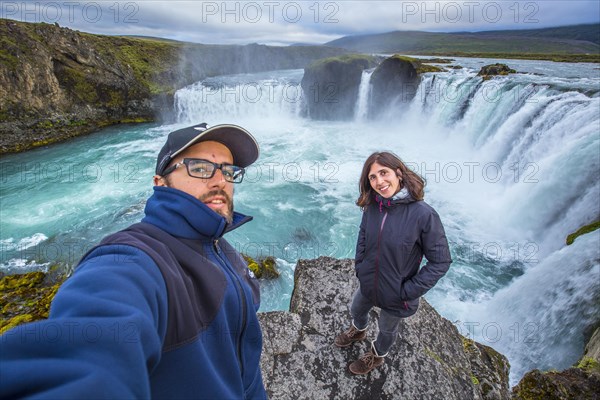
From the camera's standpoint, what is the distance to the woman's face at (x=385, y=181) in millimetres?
2830

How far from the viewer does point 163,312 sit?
123 centimetres

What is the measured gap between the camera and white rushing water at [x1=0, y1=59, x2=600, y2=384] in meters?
5.93

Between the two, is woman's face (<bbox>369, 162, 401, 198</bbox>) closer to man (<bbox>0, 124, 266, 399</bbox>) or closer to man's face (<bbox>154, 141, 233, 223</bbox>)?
man (<bbox>0, 124, 266, 399</bbox>)

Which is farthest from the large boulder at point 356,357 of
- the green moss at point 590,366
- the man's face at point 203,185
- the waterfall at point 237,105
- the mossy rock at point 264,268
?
the waterfall at point 237,105

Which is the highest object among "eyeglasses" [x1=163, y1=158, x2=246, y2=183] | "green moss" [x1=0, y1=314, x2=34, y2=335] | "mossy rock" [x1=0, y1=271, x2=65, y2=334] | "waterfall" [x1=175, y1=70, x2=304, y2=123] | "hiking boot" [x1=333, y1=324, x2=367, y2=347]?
"waterfall" [x1=175, y1=70, x2=304, y2=123]

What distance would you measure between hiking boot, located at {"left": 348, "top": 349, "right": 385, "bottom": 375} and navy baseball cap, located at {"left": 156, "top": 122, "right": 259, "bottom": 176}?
8.30ft

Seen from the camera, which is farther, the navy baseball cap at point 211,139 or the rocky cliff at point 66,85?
the rocky cliff at point 66,85

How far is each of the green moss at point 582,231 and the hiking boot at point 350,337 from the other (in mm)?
6860

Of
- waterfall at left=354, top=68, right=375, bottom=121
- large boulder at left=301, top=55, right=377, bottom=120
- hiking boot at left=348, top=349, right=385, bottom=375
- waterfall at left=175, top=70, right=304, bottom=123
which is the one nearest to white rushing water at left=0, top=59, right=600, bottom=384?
hiking boot at left=348, top=349, right=385, bottom=375

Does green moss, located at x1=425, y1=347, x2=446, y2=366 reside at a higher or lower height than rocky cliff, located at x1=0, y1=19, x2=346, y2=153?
lower

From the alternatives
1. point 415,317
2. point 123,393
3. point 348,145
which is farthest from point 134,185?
point 123,393

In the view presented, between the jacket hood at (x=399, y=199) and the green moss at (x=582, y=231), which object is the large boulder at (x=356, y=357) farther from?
the green moss at (x=582, y=231)

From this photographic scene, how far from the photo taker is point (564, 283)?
18.0ft

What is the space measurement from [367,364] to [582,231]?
7364 millimetres
